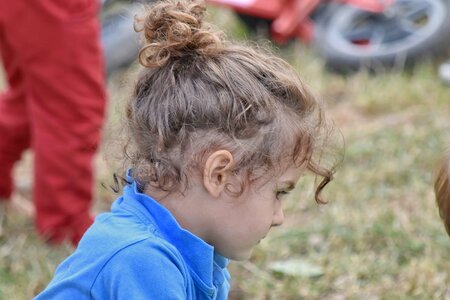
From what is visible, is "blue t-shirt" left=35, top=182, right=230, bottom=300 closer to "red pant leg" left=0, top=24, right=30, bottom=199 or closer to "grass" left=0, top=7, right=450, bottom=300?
"grass" left=0, top=7, right=450, bottom=300

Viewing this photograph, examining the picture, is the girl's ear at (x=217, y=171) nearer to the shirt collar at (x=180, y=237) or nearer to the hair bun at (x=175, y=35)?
the shirt collar at (x=180, y=237)

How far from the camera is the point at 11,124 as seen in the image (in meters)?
3.24

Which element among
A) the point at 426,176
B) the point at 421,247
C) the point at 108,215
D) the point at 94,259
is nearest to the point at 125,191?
the point at 108,215

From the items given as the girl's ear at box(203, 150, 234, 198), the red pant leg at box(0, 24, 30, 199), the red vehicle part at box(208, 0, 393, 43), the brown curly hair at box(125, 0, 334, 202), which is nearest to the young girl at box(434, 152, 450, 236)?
the brown curly hair at box(125, 0, 334, 202)

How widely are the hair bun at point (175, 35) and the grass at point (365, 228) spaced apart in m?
0.36

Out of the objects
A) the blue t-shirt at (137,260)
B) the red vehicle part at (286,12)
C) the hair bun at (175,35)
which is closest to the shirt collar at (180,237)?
the blue t-shirt at (137,260)

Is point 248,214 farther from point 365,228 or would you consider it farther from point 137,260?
point 365,228

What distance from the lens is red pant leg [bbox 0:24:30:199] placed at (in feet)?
10.4

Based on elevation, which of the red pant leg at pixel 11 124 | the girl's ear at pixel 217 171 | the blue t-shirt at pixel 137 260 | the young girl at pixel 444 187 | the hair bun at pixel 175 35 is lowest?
the red pant leg at pixel 11 124

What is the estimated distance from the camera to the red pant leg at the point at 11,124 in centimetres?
316

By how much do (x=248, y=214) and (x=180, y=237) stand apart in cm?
15

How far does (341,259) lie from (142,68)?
1182mm

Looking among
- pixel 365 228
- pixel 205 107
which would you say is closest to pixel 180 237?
pixel 205 107

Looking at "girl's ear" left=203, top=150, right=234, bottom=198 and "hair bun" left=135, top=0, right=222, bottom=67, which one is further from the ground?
"hair bun" left=135, top=0, right=222, bottom=67
